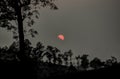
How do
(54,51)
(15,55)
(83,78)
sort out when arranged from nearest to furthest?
(83,78)
(15,55)
(54,51)

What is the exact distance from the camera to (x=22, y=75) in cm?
1817

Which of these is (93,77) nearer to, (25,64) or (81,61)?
(25,64)

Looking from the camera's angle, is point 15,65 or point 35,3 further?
point 35,3

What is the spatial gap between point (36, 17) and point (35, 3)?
1.60 m

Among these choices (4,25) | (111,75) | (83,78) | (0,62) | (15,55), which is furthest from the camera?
(4,25)

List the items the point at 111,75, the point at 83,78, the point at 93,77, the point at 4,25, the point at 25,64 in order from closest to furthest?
the point at 111,75 → the point at 93,77 → the point at 83,78 → the point at 25,64 → the point at 4,25

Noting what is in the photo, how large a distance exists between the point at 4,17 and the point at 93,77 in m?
16.3

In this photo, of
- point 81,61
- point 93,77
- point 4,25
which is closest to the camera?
point 93,77

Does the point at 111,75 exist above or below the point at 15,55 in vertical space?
below

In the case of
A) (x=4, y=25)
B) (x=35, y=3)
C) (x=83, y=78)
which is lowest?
(x=83, y=78)

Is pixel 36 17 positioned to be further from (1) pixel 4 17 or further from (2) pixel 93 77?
(2) pixel 93 77

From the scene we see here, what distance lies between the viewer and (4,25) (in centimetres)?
2545

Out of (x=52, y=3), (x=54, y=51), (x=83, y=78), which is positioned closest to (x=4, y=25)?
(x=52, y=3)

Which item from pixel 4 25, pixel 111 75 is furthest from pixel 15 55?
pixel 111 75
